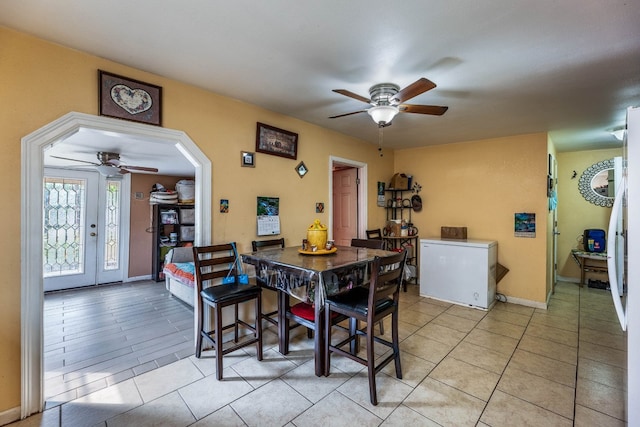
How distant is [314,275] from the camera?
6.23 ft

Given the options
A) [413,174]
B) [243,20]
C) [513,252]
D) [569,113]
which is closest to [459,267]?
[513,252]

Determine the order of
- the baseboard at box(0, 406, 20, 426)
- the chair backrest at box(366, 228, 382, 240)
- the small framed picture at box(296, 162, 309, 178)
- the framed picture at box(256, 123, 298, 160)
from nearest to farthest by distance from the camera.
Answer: the baseboard at box(0, 406, 20, 426) → the framed picture at box(256, 123, 298, 160) → the small framed picture at box(296, 162, 309, 178) → the chair backrest at box(366, 228, 382, 240)

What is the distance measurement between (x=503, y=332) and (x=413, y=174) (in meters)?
2.70

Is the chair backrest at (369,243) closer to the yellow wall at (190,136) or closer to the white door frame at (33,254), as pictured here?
the yellow wall at (190,136)

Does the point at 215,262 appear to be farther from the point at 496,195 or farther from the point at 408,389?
the point at 496,195

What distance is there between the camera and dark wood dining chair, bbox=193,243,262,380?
215 cm

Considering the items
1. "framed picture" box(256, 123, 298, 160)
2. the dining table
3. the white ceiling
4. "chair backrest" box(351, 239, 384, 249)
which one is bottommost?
the dining table

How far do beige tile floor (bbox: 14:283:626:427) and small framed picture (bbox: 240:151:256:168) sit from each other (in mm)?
1790

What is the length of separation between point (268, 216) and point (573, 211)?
5328 mm

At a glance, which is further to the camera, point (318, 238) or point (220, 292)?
point (318, 238)

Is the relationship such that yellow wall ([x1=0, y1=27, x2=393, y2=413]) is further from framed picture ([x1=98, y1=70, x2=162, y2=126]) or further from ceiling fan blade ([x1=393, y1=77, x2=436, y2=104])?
ceiling fan blade ([x1=393, y1=77, x2=436, y2=104])

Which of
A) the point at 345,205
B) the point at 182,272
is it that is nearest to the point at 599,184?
the point at 345,205

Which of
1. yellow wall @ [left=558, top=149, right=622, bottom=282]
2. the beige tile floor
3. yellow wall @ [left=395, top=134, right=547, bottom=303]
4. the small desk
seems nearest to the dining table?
the beige tile floor

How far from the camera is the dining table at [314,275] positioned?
197cm
